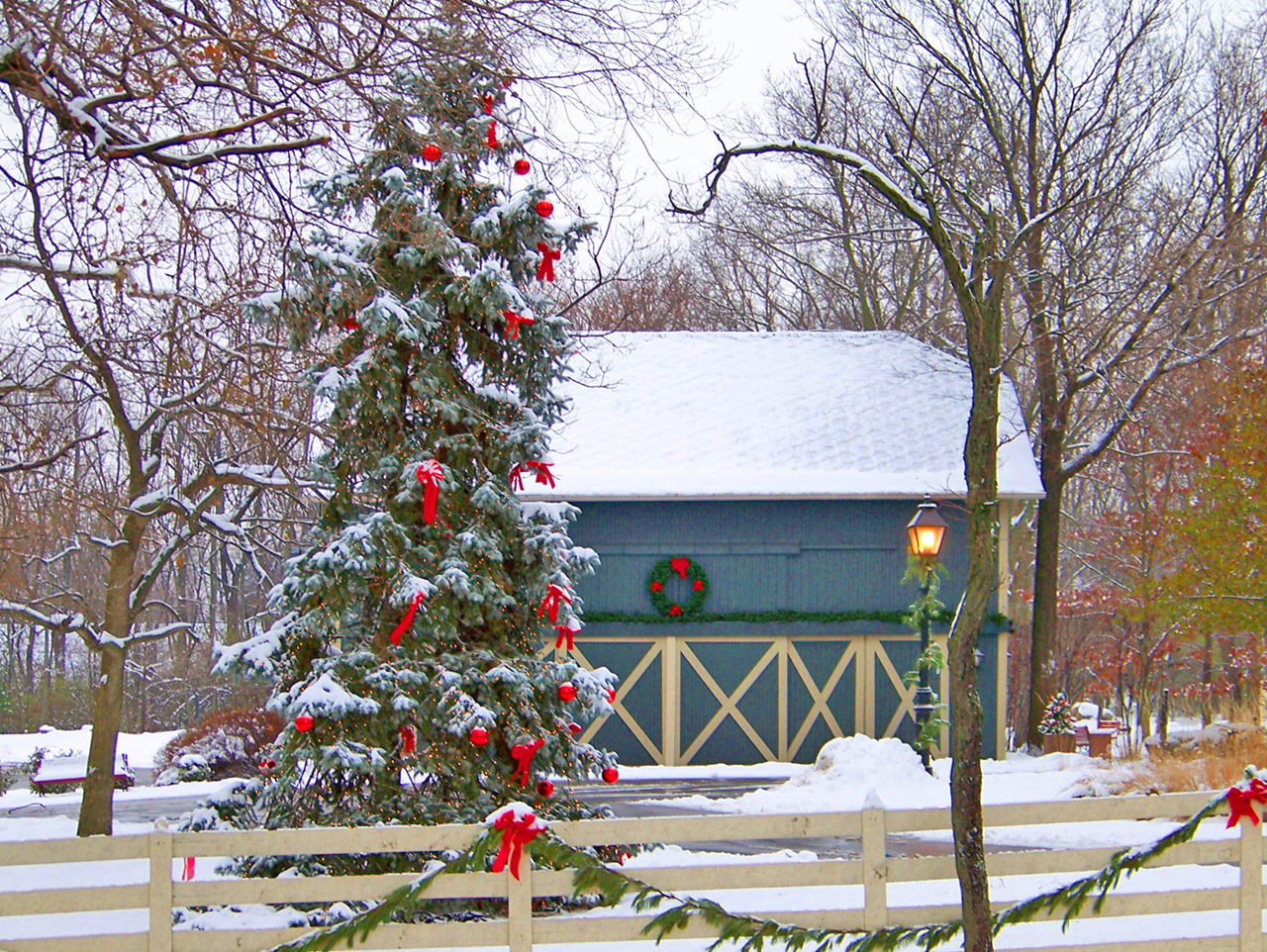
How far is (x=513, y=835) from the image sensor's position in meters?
5.61

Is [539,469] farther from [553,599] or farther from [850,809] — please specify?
[850,809]

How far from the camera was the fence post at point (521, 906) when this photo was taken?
5.69 metres

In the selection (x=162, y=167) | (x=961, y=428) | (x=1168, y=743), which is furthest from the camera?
(x=961, y=428)

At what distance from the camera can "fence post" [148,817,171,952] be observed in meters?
5.62

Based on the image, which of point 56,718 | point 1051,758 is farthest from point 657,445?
point 56,718

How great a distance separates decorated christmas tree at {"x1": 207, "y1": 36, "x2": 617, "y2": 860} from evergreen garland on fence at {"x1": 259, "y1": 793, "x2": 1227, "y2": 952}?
1.73m

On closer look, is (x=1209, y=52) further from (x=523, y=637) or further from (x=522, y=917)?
(x=522, y=917)

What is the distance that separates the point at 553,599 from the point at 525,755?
3.69 ft

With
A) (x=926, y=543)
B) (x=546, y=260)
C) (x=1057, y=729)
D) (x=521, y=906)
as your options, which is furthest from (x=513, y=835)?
(x=1057, y=729)

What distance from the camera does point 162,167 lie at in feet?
20.0

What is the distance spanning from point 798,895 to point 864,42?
15366 mm

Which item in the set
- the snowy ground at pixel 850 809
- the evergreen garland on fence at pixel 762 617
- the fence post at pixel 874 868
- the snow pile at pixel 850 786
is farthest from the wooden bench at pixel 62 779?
the fence post at pixel 874 868

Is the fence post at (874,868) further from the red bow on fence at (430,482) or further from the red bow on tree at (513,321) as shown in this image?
the red bow on tree at (513,321)

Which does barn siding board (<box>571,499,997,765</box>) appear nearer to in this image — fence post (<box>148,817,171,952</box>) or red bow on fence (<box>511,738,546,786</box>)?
red bow on fence (<box>511,738,546,786</box>)
